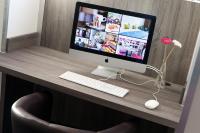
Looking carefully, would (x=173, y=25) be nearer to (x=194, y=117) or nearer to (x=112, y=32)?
(x=112, y=32)

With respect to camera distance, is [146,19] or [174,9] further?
[174,9]

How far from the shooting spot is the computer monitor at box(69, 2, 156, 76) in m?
2.01

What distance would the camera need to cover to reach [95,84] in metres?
1.91

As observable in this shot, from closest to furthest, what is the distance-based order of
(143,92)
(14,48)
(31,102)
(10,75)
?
1. (31,102)
2. (143,92)
3. (10,75)
4. (14,48)

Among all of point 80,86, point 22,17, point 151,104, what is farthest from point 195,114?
point 22,17

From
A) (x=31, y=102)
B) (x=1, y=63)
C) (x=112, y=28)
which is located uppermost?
(x=112, y=28)

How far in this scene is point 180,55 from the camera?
7.16ft

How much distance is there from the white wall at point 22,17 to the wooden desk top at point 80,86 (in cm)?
16

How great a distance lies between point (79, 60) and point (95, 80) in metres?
0.44

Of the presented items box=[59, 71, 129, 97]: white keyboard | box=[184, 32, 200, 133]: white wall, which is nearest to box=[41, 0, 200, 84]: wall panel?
box=[59, 71, 129, 97]: white keyboard

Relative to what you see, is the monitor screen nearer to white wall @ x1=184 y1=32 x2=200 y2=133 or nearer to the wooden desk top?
the wooden desk top

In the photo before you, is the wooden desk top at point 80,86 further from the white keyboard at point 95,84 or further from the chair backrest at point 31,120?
the chair backrest at point 31,120

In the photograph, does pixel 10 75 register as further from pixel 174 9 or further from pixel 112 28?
pixel 174 9

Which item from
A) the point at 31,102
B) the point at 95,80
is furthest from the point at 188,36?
the point at 31,102
